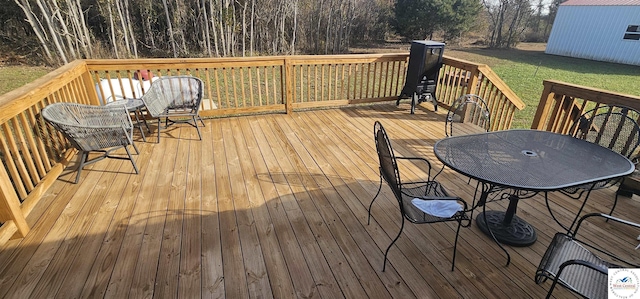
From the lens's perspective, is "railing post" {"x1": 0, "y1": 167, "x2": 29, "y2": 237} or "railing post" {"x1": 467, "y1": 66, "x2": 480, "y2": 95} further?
"railing post" {"x1": 467, "y1": 66, "x2": 480, "y2": 95}

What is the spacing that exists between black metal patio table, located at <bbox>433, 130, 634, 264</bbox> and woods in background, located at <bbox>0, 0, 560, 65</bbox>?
367 inches

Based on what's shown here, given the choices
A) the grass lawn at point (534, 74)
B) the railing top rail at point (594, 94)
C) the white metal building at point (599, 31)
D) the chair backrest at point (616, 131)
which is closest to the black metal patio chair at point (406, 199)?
the chair backrest at point (616, 131)

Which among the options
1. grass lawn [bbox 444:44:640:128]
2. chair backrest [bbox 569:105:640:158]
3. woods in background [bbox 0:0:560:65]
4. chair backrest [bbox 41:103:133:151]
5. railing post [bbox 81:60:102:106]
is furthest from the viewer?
woods in background [bbox 0:0:560:65]

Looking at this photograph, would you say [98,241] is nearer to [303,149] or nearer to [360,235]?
[360,235]

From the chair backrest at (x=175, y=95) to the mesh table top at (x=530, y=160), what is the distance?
3.07 metres

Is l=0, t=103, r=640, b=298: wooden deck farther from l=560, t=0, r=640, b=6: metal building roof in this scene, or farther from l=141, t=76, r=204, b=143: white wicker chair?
l=560, t=0, r=640, b=6: metal building roof

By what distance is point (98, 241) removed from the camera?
2045 mm

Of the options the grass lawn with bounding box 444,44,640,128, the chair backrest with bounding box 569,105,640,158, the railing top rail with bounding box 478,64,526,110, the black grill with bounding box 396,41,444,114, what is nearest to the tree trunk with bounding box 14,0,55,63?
the black grill with bounding box 396,41,444,114

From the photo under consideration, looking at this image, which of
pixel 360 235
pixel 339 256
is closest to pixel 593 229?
pixel 360 235

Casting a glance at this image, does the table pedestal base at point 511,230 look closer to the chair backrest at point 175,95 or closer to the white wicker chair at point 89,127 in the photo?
the white wicker chair at point 89,127

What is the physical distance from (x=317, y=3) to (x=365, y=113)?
8.95 m

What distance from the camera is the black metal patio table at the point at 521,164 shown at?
1676 millimetres

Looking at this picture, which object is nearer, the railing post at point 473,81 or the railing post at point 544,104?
the railing post at point 544,104

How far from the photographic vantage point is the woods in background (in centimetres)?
875
